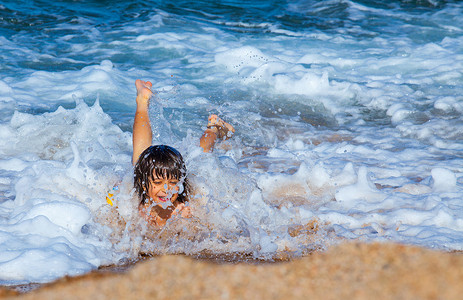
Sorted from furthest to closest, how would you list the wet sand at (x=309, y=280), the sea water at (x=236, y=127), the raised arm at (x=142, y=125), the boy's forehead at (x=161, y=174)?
the raised arm at (x=142, y=125) → the boy's forehead at (x=161, y=174) → the sea water at (x=236, y=127) → the wet sand at (x=309, y=280)

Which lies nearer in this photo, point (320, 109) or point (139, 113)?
point (139, 113)

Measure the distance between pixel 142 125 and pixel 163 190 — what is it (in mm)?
1170

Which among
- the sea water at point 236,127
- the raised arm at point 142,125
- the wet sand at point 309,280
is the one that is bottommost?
the sea water at point 236,127

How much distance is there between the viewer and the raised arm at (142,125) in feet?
15.5

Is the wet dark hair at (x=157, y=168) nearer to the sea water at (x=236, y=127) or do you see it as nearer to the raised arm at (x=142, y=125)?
the sea water at (x=236, y=127)

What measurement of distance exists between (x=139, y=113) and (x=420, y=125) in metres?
3.19

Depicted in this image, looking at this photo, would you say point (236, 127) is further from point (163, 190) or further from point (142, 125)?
point (163, 190)

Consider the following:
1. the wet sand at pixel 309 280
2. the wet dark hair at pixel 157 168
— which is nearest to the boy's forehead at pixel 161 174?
the wet dark hair at pixel 157 168

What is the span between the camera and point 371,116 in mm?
6391

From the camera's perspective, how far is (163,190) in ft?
12.9

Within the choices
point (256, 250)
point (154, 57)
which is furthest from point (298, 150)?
point (154, 57)

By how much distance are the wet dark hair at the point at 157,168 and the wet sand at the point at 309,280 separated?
162 centimetres

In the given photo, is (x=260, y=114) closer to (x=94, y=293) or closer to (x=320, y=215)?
(x=320, y=215)

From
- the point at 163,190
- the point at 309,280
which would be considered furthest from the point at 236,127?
the point at 309,280
